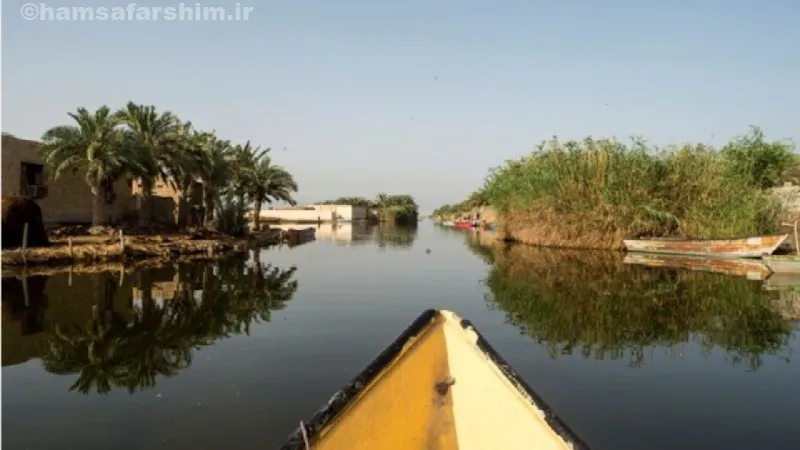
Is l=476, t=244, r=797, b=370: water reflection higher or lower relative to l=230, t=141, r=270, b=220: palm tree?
lower

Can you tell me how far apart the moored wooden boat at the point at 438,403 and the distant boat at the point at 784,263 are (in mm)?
21207

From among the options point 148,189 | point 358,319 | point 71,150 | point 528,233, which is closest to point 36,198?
point 71,150

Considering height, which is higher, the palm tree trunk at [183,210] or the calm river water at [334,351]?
the palm tree trunk at [183,210]

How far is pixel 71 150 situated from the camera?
27938 millimetres

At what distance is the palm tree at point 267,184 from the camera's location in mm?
46594

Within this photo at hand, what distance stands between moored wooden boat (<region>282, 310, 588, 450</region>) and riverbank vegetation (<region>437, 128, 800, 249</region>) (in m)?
29.6

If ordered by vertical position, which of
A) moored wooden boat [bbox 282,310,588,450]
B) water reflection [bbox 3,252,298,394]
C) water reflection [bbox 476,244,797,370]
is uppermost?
moored wooden boat [bbox 282,310,588,450]

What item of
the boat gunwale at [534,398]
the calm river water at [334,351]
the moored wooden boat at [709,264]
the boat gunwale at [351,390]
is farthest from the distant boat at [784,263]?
the boat gunwale at [351,390]

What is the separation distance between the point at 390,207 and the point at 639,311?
330 feet

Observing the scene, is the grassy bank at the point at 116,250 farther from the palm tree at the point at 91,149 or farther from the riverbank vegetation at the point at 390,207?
the riverbank vegetation at the point at 390,207

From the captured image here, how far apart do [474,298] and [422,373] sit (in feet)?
41.3

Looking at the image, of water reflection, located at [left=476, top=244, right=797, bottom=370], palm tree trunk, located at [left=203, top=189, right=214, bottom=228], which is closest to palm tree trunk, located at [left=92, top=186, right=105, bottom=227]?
palm tree trunk, located at [left=203, top=189, right=214, bottom=228]

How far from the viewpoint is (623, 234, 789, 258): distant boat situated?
25.9 meters

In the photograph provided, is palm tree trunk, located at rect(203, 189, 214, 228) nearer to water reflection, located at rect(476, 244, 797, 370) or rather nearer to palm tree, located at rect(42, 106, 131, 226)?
palm tree, located at rect(42, 106, 131, 226)
